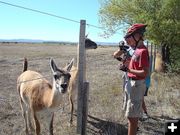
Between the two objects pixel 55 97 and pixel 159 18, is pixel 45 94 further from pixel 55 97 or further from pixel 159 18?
pixel 159 18

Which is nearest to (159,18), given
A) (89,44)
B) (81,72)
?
(89,44)

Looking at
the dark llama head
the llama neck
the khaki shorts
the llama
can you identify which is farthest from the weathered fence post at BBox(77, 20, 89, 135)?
the dark llama head

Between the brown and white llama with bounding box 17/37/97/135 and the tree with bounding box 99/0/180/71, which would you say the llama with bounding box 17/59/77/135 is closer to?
the brown and white llama with bounding box 17/37/97/135

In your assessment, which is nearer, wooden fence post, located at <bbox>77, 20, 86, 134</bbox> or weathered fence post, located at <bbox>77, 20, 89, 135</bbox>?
wooden fence post, located at <bbox>77, 20, 86, 134</bbox>

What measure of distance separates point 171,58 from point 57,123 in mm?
12249

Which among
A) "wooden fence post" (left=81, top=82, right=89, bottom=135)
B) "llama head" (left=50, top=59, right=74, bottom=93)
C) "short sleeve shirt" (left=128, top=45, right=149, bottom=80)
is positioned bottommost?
"wooden fence post" (left=81, top=82, right=89, bottom=135)

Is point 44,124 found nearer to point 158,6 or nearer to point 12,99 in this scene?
point 12,99

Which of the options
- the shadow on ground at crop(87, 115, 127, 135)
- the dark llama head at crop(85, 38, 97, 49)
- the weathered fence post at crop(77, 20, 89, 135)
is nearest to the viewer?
the weathered fence post at crop(77, 20, 89, 135)

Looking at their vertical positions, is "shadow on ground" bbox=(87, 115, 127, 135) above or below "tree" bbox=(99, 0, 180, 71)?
below

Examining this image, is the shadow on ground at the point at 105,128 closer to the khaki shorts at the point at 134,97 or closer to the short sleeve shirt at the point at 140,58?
the khaki shorts at the point at 134,97

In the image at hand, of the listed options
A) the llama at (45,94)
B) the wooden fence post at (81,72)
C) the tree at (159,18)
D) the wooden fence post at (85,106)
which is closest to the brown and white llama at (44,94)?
the llama at (45,94)

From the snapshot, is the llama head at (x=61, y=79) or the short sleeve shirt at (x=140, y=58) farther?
the llama head at (x=61, y=79)

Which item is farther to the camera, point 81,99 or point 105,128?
point 105,128

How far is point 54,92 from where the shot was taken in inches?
267
